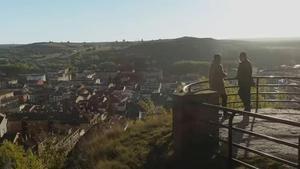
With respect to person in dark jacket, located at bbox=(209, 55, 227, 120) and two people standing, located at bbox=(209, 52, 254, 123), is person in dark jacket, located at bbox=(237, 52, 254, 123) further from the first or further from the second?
person in dark jacket, located at bbox=(209, 55, 227, 120)

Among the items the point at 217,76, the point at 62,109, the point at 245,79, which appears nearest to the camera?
the point at 217,76

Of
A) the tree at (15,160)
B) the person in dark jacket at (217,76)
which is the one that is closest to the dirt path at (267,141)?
the person in dark jacket at (217,76)

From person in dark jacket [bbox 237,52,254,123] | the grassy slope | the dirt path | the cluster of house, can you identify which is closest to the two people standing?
person in dark jacket [bbox 237,52,254,123]

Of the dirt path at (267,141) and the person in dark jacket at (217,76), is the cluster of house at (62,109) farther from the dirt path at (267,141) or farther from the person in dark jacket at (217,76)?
the dirt path at (267,141)

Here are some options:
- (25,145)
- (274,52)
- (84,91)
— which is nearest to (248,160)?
(25,145)

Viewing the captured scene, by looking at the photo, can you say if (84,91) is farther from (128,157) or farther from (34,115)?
(128,157)

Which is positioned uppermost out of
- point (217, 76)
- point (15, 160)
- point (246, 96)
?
point (217, 76)

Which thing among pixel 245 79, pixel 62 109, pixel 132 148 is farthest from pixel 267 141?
pixel 62 109

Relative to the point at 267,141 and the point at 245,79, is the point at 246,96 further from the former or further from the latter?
the point at 267,141

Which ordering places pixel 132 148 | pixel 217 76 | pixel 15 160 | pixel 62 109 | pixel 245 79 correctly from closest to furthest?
1. pixel 132 148
2. pixel 217 76
3. pixel 245 79
4. pixel 15 160
5. pixel 62 109
